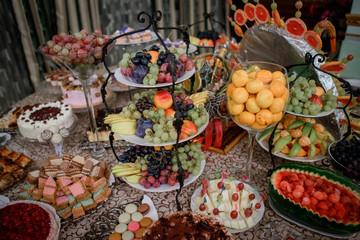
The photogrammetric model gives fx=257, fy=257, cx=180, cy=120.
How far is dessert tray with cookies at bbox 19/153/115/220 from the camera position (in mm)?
1104

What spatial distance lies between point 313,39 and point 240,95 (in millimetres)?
653

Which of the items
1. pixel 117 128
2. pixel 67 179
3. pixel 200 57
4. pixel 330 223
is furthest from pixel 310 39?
pixel 67 179

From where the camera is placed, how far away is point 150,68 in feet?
3.29

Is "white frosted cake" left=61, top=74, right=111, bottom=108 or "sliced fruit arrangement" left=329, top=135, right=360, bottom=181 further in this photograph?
"white frosted cake" left=61, top=74, right=111, bottom=108

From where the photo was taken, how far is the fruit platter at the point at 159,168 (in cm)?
113

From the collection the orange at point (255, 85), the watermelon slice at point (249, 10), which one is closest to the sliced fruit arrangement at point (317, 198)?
the orange at point (255, 85)

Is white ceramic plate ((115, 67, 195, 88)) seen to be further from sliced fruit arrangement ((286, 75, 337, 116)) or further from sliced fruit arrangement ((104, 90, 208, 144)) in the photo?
sliced fruit arrangement ((286, 75, 337, 116))

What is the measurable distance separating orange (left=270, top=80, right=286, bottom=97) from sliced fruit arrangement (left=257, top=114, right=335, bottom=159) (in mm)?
425

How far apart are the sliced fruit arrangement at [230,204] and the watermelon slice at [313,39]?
33.5 inches

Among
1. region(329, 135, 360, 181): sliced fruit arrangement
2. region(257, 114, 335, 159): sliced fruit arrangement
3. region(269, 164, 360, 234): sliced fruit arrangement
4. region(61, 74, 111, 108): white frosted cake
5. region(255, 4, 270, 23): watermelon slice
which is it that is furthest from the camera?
region(61, 74, 111, 108): white frosted cake

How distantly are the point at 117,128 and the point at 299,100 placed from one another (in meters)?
0.90

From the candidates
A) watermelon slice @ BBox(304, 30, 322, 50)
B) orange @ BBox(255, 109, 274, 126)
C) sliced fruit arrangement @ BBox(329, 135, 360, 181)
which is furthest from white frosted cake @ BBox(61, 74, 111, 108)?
sliced fruit arrangement @ BBox(329, 135, 360, 181)

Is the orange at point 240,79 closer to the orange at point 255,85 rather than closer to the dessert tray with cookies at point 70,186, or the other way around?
the orange at point 255,85

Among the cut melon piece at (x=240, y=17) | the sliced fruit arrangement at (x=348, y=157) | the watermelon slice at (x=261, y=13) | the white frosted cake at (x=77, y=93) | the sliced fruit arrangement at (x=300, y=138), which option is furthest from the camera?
the white frosted cake at (x=77, y=93)
